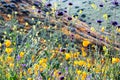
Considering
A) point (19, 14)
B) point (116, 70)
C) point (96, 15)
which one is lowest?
point (96, 15)

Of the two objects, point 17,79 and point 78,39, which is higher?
point 17,79

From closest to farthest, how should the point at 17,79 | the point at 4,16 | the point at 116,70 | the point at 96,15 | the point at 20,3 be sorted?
the point at 17,79
the point at 116,70
the point at 4,16
the point at 20,3
the point at 96,15

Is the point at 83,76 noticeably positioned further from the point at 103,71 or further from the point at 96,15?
the point at 96,15

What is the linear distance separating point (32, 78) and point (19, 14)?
18.4 m

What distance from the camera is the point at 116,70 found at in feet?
15.1

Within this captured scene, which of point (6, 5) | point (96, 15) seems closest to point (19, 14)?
point (6, 5)

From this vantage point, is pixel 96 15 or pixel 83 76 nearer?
pixel 83 76

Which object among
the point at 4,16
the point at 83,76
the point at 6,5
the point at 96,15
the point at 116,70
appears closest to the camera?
the point at 83,76

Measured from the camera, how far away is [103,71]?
439 centimetres

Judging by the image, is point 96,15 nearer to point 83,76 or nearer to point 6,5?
point 6,5

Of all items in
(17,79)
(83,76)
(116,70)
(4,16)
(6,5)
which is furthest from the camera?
(6,5)

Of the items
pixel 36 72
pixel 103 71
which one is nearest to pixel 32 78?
pixel 36 72

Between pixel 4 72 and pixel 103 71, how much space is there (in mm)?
1134

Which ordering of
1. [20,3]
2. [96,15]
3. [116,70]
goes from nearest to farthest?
1. [116,70]
2. [20,3]
3. [96,15]
